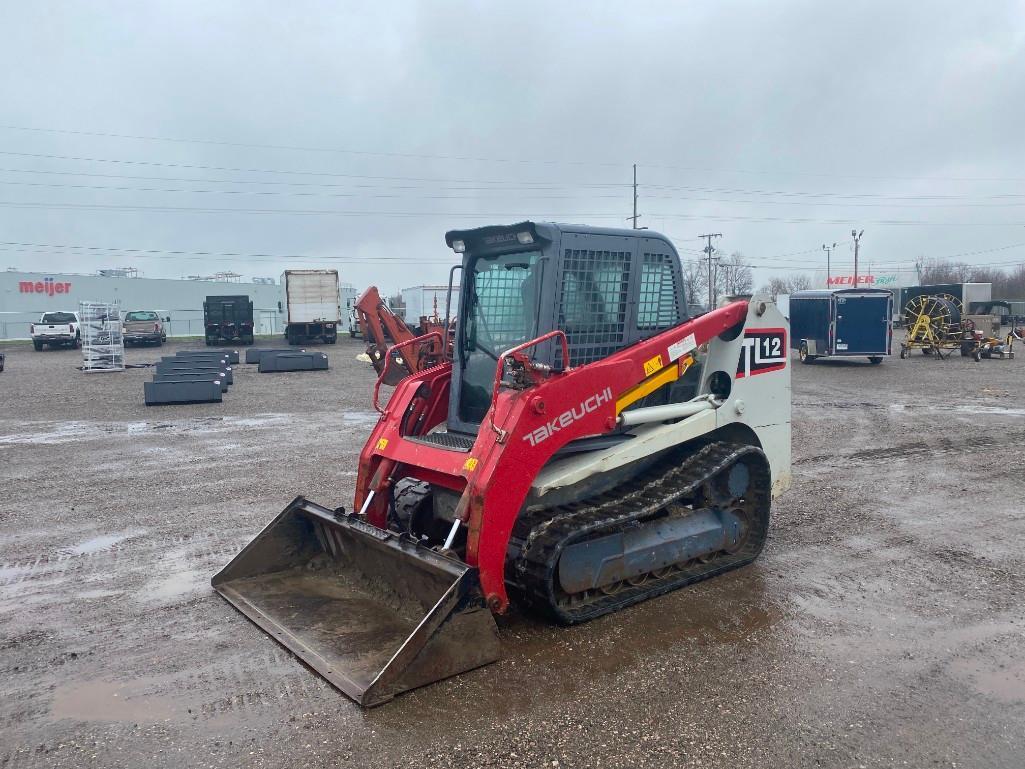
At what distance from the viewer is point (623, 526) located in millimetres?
5406

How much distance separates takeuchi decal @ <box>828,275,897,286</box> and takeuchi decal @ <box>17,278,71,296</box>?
62703 millimetres

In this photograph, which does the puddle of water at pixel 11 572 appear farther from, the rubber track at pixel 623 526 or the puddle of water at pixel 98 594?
the rubber track at pixel 623 526

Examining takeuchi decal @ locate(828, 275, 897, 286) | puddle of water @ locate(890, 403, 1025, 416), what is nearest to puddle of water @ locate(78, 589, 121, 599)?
puddle of water @ locate(890, 403, 1025, 416)

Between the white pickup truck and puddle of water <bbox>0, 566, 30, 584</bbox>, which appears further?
the white pickup truck

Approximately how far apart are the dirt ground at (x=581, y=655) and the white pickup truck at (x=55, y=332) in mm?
30035

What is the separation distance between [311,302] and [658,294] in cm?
3368

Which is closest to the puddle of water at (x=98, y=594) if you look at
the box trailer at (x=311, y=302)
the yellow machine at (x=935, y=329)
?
the yellow machine at (x=935, y=329)

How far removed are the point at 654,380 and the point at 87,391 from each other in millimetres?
17168

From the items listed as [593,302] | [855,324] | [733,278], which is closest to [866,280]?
[733,278]

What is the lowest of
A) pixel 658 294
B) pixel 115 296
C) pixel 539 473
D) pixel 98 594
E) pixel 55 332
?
pixel 98 594

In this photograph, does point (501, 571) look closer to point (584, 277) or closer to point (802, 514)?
point (584, 277)

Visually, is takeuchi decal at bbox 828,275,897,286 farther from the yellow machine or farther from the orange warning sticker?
the orange warning sticker

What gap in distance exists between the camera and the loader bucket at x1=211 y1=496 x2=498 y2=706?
167 inches

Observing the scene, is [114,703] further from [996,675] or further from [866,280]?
[866,280]
